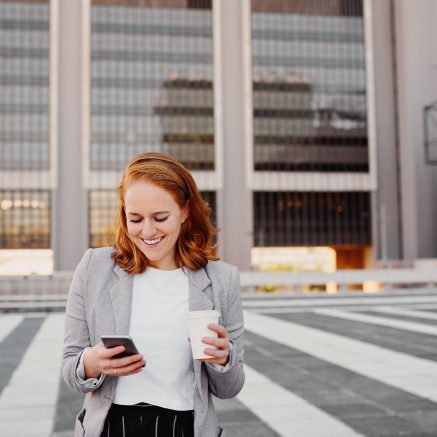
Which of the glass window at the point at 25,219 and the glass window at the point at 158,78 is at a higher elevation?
the glass window at the point at 158,78

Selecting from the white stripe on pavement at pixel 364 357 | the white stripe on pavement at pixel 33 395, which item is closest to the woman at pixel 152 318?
the white stripe on pavement at pixel 33 395

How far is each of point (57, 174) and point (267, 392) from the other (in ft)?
164

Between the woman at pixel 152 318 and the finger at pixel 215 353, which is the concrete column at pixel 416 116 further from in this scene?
the finger at pixel 215 353

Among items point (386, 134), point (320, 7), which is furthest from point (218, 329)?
point (320, 7)

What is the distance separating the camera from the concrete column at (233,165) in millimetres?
55625

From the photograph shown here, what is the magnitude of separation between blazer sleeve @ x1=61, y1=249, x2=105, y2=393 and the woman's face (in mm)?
246

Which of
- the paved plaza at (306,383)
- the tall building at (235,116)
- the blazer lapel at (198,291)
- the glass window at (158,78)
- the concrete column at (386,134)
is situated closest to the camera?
the blazer lapel at (198,291)

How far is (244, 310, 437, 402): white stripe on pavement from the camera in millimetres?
6480

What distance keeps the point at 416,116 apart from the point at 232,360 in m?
59.8

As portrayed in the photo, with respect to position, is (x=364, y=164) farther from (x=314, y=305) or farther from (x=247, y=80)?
(x=314, y=305)

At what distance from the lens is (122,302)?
6.17 ft

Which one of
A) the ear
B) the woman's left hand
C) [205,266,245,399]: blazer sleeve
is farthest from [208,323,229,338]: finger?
the ear

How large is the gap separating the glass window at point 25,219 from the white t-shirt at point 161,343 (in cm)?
5414

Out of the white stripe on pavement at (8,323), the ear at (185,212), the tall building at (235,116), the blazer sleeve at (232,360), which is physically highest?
the tall building at (235,116)
